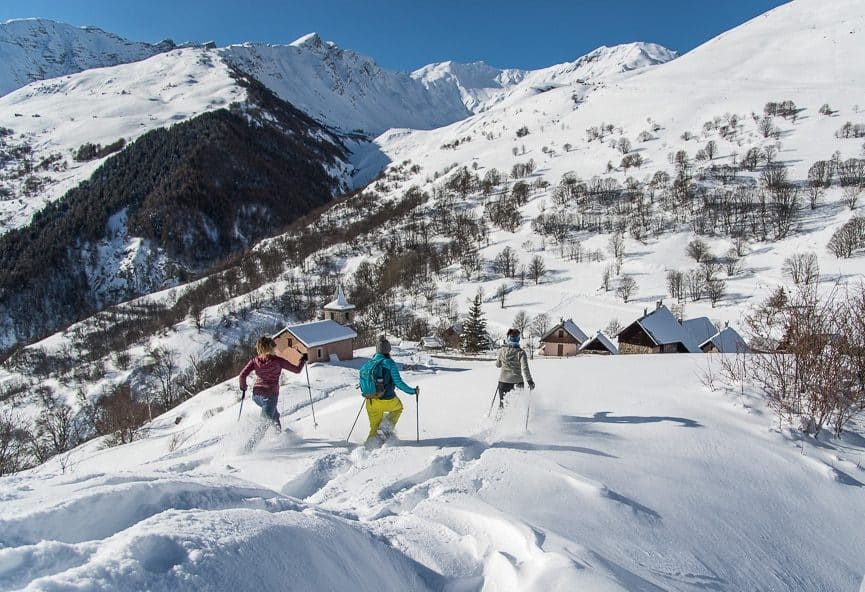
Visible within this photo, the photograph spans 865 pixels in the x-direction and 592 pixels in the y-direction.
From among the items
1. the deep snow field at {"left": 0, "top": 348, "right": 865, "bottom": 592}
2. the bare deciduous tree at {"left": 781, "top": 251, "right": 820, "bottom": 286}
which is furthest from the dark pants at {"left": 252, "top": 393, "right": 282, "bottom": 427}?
the bare deciduous tree at {"left": 781, "top": 251, "right": 820, "bottom": 286}

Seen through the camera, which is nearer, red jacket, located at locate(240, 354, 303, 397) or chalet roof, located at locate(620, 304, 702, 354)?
red jacket, located at locate(240, 354, 303, 397)

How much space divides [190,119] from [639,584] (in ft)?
678

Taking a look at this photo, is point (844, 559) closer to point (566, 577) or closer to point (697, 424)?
point (697, 424)

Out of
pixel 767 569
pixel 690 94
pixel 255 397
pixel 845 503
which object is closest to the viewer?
pixel 767 569

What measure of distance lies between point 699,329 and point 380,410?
41990 mm

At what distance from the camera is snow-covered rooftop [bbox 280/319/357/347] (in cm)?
3953

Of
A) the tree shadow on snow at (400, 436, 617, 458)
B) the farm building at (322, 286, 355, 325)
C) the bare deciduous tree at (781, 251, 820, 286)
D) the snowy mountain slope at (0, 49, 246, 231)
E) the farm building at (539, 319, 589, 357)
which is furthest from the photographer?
the snowy mountain slope at (0, 49, 246, 231)

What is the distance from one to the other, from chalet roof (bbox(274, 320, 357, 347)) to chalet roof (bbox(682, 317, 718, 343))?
30.8 meters

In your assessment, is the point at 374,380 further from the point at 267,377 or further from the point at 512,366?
the point at 512,366

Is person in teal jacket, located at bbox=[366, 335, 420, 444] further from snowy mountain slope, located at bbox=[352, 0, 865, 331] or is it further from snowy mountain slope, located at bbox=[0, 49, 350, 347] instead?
snowy mountain slope, located at bbox=[0, 49, 350, 347]

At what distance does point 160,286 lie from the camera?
116 metres

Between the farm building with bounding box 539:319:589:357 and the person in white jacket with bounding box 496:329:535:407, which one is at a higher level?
the person in white jacket with bounding box 496:329:535:407

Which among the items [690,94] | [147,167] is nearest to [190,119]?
[147,167]

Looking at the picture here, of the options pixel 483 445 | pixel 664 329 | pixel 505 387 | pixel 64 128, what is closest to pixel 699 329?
pixel 664 329
